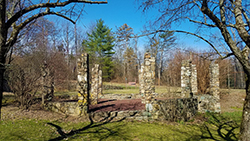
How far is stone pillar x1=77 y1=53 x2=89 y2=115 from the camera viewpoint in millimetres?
7586

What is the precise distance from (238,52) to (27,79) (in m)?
9.15

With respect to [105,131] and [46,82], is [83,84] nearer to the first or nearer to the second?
[105,131]

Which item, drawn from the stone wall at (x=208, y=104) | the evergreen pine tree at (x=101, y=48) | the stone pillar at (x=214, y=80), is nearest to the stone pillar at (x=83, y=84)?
the stone wall at (x=208, y=104)

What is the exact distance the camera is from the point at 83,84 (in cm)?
784

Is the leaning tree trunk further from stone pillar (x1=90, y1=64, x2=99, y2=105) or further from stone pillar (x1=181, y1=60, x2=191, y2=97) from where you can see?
stone pillar (x1=90, y1=64, x2=99, y2=105)

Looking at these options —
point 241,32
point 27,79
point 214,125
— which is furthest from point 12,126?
point 214,125

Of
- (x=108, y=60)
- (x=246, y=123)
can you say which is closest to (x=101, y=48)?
(x=108, y=60)

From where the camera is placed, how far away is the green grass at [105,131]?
17.3 ft

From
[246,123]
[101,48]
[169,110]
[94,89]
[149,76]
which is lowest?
[169,110]

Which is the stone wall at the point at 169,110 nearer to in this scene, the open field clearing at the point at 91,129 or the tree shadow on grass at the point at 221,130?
the open field clearing at the point at 91,129

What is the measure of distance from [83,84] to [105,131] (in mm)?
2842

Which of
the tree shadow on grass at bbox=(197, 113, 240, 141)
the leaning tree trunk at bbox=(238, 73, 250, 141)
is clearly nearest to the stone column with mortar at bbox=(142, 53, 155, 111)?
the tree shadow on grass at bbox=(197, 113, 240, 141)

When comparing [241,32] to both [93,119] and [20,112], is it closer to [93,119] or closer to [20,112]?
[93,119]

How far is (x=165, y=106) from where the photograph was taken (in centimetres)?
762
